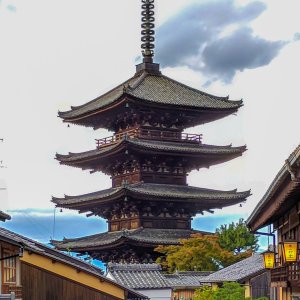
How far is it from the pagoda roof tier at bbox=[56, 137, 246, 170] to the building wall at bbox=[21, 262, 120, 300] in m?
25.5

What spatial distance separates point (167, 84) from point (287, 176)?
4848 centimetres


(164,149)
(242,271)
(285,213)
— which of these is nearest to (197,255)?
(164,149)

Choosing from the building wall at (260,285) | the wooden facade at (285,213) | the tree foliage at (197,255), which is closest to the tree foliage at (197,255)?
the tree foliage at (197,255)

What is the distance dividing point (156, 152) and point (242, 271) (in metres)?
17.9

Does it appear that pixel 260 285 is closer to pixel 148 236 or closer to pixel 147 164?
pixel 148 236

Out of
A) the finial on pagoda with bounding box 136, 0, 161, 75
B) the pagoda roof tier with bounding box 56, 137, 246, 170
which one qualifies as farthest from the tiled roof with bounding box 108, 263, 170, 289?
the finial on pagoda with bounding box 136, 0, 161, 75

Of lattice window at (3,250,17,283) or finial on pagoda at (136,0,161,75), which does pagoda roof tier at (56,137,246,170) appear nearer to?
finial on pagoda at (136,0,161,75)

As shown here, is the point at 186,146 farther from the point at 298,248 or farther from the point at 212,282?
the point at 298,248

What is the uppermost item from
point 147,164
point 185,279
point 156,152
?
point 156,152

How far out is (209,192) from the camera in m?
59.8

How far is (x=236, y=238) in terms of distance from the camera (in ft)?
219

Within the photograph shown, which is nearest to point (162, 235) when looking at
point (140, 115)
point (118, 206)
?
point (118, 206)

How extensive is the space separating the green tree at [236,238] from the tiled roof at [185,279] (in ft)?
41.8

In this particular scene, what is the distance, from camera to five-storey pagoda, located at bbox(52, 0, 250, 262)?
56.6m
